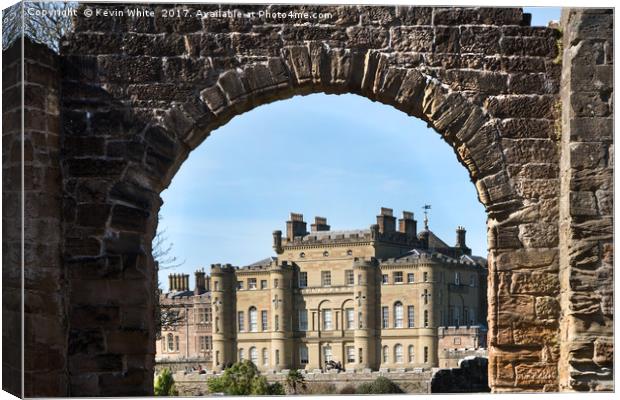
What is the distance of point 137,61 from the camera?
8.41 m

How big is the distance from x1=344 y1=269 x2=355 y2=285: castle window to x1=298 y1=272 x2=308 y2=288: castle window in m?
3.27

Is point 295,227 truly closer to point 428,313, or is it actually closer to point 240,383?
point 428,313

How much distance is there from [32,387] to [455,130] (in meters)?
3.48

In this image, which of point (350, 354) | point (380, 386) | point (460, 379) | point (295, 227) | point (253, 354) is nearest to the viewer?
point (460, 379)

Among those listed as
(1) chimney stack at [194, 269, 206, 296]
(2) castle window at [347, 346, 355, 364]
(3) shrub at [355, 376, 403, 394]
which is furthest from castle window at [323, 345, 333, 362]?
(3) shrub at [355, 376, 403, 394]

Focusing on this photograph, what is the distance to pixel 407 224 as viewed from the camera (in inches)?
3765

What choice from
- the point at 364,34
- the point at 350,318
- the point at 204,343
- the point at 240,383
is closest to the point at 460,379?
the point at 364,34

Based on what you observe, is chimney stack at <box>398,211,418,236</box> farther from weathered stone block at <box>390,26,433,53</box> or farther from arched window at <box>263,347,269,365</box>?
weathered stone block at <box>390,26,433,53</box>

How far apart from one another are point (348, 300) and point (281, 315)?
5485mm

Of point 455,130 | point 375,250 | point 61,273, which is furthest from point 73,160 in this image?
point 375,250

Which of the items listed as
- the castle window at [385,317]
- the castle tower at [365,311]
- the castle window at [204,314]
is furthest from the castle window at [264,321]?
the castle window at [385,317]

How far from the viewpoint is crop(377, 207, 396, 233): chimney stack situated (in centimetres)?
9388

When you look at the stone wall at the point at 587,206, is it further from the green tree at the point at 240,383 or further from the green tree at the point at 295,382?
the green tree at the point at 295,382

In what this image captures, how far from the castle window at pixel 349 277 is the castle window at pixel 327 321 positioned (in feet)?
10.1
